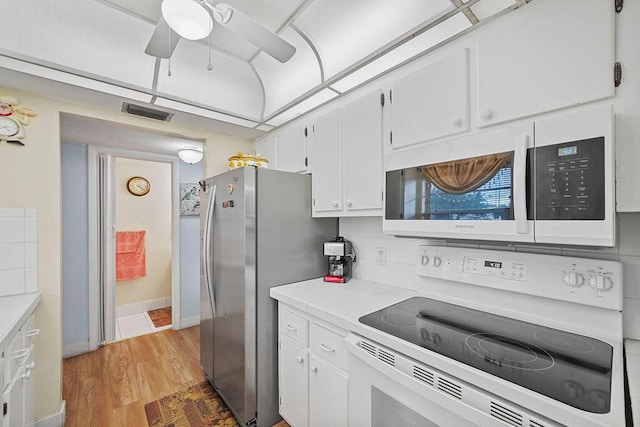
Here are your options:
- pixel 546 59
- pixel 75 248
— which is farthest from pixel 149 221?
pixel 546 59

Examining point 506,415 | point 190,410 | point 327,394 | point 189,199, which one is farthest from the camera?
point 189,199

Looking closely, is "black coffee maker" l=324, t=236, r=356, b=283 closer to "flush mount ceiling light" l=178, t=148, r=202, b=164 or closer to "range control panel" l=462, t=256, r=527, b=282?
"range control panel" l=462, t=256, r=527, b=282

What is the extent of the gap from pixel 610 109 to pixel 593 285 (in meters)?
0.64

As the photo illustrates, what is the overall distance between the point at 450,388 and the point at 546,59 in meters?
1.19

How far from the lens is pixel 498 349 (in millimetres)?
979

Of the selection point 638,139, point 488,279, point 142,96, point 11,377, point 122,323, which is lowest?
point 122,323

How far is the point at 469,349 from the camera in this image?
977 millimetres

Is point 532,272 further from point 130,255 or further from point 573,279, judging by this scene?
point 130,255

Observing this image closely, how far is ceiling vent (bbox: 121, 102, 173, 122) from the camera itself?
2.03 m

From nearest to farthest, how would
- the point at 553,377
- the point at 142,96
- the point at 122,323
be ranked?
1. the point at 553,377
2. the point at 142,96
3. the point at 122,323

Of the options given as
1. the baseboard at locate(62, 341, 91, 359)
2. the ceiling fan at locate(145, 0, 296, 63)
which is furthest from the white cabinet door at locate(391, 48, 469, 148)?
the baseboard at locate(62, 341, 91, 359)

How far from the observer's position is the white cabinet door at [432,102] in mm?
1227

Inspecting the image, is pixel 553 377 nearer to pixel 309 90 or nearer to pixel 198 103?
pixel 309 90

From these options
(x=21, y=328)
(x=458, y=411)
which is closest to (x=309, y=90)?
(x=458, y=411)
